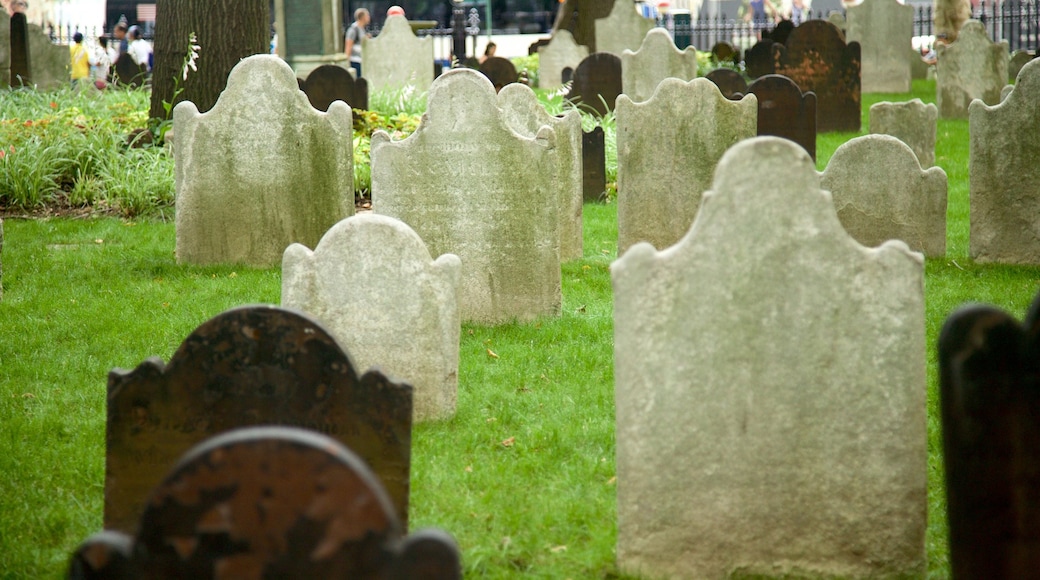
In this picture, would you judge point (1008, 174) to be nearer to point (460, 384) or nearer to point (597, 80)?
point (460, 384)

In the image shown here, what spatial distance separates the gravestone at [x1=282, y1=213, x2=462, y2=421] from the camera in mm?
4930

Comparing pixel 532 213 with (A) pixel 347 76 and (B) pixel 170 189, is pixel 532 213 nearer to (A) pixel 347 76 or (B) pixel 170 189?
(B) pixel 170 189

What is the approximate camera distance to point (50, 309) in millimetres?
7484

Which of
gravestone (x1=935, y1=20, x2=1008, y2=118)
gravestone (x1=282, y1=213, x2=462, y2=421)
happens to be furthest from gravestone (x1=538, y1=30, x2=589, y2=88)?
gravestone (x1=282, y1=213, x2=462, y2=421)

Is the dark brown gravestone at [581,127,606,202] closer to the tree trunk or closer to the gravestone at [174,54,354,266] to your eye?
the tree trunk

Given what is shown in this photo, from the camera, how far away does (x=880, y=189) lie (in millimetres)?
8344

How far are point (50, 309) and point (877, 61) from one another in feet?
56.8

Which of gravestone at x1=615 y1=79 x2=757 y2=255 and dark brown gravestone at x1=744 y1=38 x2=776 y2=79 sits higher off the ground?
dark brown gravestone at x1=744 y1=38 x2=776 y2=79

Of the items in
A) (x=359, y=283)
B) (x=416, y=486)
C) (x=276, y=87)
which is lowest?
(x=416, y=486)

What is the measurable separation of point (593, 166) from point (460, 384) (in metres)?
6.54

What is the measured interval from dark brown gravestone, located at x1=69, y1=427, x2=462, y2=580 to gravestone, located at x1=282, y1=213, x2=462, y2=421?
A: 2.80 m

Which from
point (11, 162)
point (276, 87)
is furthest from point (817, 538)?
point (11, 162)

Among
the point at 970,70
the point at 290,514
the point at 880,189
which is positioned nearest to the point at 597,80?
the point at 970,70

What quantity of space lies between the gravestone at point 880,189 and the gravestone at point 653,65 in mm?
8247
